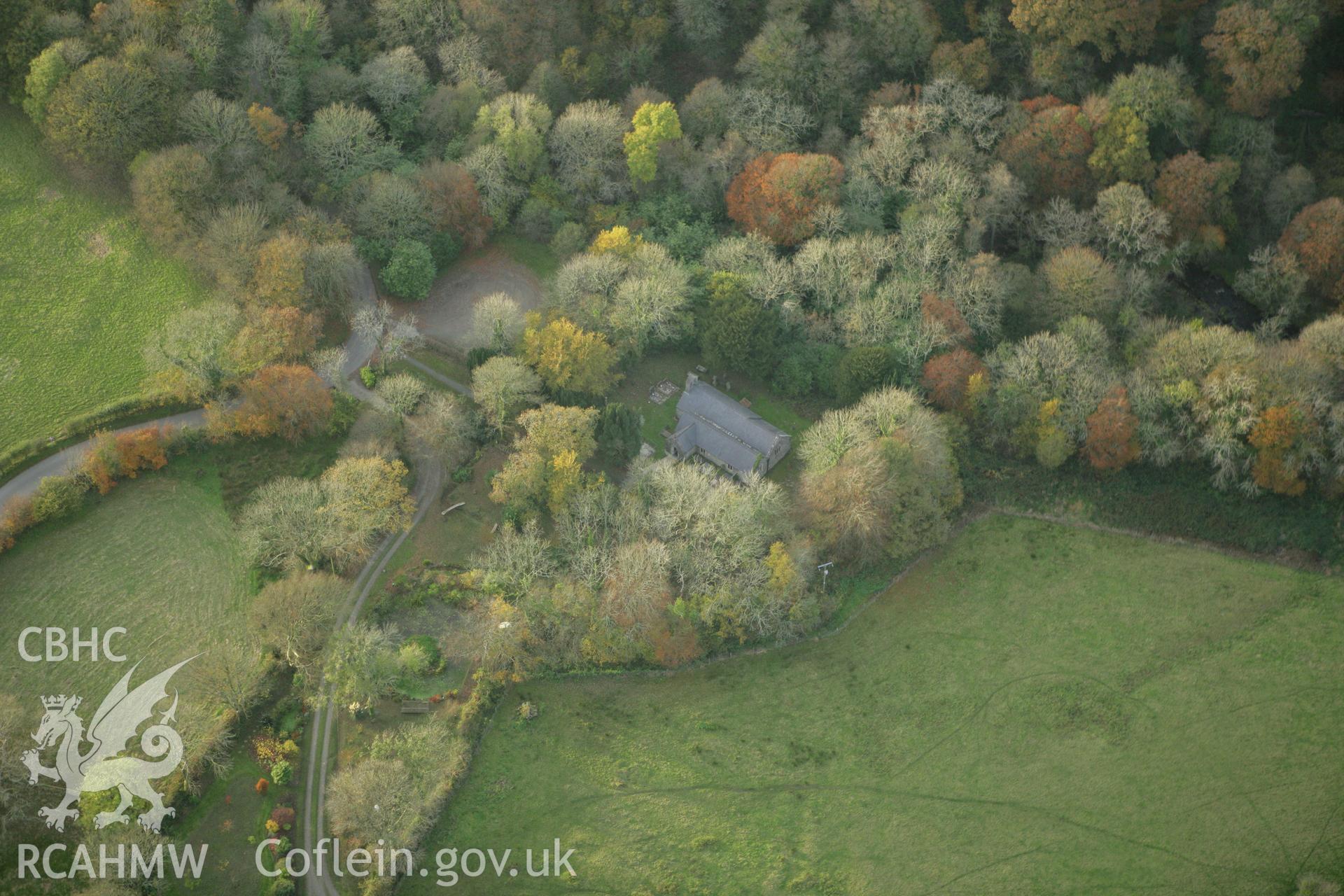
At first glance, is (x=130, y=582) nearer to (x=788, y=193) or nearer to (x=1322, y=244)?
(x=788, y=193)

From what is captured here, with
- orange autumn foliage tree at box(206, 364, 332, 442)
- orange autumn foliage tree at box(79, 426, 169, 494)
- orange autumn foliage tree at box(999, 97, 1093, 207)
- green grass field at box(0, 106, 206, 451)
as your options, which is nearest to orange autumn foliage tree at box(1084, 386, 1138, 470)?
orange autumn foliage tree at box(999, 97, 1093, 207)

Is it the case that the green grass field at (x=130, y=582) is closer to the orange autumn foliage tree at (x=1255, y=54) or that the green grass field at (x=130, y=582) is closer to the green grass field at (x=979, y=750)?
the green grass field at (x=979, y=750)

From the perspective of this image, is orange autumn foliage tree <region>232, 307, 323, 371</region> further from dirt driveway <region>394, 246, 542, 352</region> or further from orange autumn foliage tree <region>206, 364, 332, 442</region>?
dirt driveway <region>394, 246, 542, 352</region>

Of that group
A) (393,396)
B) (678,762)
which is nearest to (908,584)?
(678,762)

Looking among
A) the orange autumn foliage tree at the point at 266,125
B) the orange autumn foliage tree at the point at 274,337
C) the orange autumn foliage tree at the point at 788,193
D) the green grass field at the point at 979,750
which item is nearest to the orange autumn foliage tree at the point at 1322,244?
the green grass field at the point at 979,750

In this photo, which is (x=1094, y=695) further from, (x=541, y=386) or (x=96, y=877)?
(x=96, y=877)

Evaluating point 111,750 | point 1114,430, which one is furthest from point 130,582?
point 1114,430
